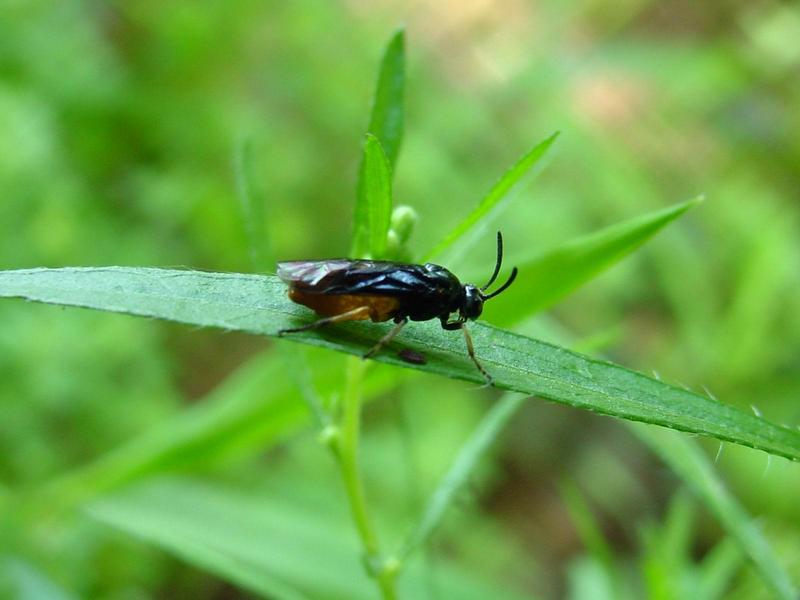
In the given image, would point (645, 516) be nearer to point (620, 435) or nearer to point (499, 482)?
point (620, 435)

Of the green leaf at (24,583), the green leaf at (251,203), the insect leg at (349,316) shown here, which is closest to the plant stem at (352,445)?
the insect leg at (349,316)

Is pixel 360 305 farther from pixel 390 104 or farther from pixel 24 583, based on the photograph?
pixel 24 583

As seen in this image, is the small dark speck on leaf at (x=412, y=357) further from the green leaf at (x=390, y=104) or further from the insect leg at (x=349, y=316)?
the green leaf at (x=390, y=104)

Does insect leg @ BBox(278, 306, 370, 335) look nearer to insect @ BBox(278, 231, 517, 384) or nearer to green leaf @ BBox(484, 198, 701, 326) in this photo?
insect @ BBox(278, 231, 517, 384)

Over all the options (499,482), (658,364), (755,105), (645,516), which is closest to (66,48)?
(499,482)

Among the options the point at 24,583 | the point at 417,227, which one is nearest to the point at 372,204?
the point at 24,583

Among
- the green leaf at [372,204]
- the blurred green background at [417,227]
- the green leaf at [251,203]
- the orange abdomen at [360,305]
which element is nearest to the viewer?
the green leaf at [372,204]
